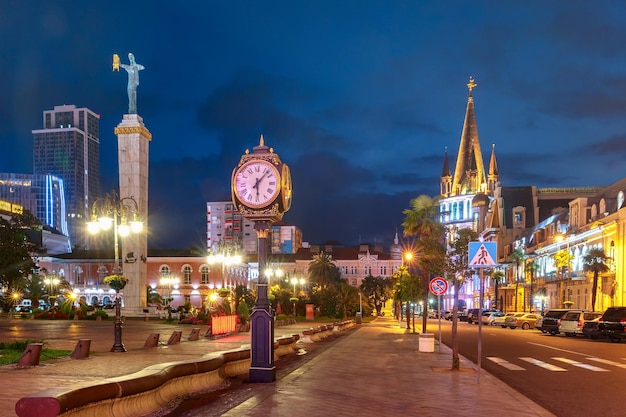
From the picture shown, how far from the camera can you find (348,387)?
12.1 m

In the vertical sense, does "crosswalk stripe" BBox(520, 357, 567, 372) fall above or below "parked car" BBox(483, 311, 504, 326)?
above

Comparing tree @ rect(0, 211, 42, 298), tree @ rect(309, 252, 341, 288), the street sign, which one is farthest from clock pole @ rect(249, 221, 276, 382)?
tree @ rect(309, 252, 341, 288)

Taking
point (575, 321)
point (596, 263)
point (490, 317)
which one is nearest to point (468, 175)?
point (490, 317)

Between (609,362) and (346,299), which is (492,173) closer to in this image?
(346,299)

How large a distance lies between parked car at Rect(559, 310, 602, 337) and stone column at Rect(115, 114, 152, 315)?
36.4m

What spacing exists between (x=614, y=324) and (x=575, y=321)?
14.0ft

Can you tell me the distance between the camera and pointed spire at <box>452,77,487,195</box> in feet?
568

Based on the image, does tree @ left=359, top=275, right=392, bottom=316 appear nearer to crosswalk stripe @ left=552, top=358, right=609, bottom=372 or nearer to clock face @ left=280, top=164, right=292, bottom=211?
crosswalk stripe @ left=552, top=358, right=609, bottom=372

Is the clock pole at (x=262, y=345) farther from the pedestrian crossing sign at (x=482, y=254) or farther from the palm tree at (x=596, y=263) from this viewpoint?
the palm tree at (x=596, y=263)

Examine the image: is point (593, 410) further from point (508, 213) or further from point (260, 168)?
point (508, 213)

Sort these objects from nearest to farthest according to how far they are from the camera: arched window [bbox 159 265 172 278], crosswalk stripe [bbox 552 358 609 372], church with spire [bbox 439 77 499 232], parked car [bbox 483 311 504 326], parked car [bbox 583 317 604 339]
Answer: crosswalk stripe [bbox 552 358 609 372] → parked car [bbox 583 317 604 339] → parked car [bbox 483 311 504 326] → arched window [bbox 159 265 172 278] → church with spire [bbox 439 77 499 232]

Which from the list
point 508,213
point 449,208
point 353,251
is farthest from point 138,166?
point 449,208

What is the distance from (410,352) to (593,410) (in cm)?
1154

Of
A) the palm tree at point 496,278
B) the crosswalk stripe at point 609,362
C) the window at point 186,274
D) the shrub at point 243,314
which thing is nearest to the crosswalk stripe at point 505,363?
the crosswalk stripe at point 609,362
